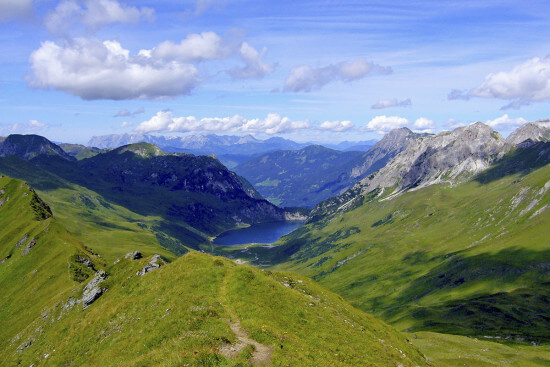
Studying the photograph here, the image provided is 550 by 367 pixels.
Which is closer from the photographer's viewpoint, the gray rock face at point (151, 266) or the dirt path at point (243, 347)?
the dirt path at point (243, 347)

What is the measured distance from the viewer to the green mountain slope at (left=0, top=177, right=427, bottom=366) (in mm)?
35969

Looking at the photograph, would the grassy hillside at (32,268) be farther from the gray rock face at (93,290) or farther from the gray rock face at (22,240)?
the gray rock face at (93,290)

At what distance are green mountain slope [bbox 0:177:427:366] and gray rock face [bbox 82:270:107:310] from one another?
0.78 ft

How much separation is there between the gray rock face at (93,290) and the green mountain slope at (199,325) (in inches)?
9.4

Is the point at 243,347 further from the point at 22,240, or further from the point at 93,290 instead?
the point at 22,240

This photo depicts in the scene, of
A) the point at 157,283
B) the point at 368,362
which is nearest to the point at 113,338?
the point at 157,283

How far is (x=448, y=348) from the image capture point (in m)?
86.4

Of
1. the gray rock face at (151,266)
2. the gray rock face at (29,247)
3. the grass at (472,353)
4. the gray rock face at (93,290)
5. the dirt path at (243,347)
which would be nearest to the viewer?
the dirt path at (243,347)

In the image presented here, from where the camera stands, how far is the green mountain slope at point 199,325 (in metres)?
36.0

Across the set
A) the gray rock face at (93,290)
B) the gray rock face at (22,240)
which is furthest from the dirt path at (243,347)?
the gray rock face at (22,240)

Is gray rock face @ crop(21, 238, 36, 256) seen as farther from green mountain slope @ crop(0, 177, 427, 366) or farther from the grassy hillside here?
green mountain slope @ crop(0, 177, 427, 366)

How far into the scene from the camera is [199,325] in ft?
131

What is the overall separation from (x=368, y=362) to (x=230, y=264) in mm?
27259

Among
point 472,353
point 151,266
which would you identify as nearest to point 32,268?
point 151,266
